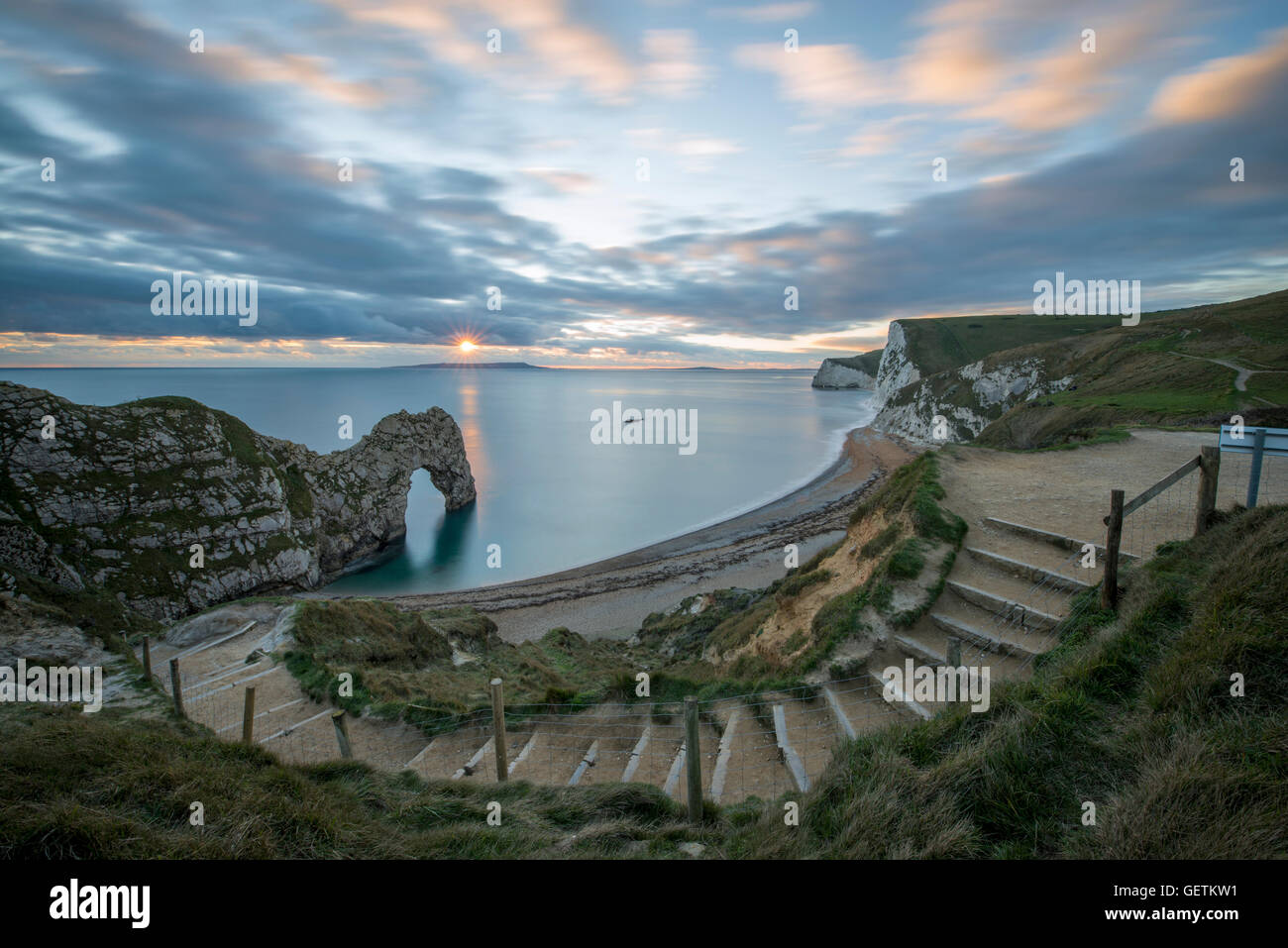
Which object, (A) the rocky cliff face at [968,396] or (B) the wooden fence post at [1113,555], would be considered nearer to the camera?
(B) the wooden fence post at [1113,555]

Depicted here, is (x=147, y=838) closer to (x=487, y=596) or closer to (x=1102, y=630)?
(x=1102, y=630)

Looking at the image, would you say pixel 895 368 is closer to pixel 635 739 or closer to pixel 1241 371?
pixel 1241 371

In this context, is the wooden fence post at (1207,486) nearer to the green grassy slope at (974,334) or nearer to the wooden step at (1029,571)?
the wooden step at (1029,571)

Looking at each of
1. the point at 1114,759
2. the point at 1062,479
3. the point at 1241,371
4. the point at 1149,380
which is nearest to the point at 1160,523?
the point at 1062,479

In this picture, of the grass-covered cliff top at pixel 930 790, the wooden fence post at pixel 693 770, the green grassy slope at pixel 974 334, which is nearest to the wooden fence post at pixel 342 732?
the grass-covered cliff top at pixel 930 790

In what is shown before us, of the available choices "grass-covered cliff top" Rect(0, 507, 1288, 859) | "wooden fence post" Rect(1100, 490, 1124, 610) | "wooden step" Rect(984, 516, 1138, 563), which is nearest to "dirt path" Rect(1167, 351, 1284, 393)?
"wooden step" Rect(984, 516, 1138, 563)
